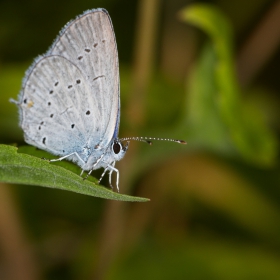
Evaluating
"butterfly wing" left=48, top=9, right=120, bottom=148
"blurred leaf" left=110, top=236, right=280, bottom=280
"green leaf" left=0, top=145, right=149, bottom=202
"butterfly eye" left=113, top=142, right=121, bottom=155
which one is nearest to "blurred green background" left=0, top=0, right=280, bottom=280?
"blurred leaf" left=110, top=236, right=280, bottom=280

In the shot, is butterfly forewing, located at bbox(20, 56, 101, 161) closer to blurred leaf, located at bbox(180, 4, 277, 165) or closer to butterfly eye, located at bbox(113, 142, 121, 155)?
butterfly eye, located at bbox(113, 142, 121, 155)

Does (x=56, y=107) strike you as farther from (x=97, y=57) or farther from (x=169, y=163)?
(x=169, y=163)

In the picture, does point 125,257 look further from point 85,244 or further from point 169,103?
point 169,103

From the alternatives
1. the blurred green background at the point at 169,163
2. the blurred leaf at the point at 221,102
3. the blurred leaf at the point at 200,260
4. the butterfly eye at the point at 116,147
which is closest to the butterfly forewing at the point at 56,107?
the butterfly eye at the point at 116,147

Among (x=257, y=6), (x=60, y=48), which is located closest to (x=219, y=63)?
(x=60, y=48)

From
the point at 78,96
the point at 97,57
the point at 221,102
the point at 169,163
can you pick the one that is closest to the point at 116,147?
the point at 78,96
